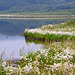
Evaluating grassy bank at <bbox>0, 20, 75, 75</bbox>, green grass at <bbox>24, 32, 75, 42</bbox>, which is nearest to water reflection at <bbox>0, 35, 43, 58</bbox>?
grassy bank at <bbox>0, 20, 75, 75</bbox>

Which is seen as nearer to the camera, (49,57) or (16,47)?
(49,57)

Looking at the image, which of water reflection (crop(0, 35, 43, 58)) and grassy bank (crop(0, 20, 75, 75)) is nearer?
grassy bank (crop(0, 20, 75, 75))

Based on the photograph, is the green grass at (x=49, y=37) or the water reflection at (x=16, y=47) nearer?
the water reflection at (x=16, y=47)

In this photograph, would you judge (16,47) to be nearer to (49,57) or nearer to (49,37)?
(49,37)

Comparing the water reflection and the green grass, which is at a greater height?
the green grass

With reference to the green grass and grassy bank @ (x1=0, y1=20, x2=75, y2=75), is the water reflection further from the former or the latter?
the green grass

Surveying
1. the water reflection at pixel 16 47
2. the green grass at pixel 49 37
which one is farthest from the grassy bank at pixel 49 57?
the water reflection at pixel 16 47

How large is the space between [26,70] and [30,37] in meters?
26.6

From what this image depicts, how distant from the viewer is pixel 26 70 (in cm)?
1038

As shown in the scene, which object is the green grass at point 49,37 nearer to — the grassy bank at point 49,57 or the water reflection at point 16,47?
the grassy bank at point 49,57

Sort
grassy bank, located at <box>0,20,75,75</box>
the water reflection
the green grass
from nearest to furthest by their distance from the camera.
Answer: grassy bank, located at <box>0,20,75,75</box> < the water reflection < the green grass

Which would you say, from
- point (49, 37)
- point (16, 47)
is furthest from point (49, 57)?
point (49, 37)

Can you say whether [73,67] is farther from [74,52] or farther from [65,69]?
[74,52]

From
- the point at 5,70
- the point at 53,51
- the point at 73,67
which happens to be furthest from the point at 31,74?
the point at 53,51
